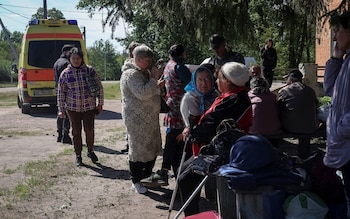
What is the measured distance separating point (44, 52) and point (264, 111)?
374 inches

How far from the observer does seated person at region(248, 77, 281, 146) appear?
6.12 m

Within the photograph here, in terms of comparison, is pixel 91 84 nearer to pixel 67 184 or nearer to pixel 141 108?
pixel 67 184

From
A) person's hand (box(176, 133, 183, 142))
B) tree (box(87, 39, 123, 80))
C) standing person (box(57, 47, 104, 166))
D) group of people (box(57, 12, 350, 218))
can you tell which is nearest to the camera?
group of people (box(57, 12, 350, 218))

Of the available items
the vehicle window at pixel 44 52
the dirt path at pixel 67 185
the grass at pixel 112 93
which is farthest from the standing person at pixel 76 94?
the grass at pixel 112 93

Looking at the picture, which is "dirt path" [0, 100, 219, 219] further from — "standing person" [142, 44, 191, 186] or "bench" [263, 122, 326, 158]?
"bench" [263, 122, 326, 158]

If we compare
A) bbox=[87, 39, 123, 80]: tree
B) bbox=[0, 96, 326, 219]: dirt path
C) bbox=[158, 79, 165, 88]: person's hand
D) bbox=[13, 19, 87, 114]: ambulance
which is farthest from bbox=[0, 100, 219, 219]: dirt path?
bbox=[87, 39, 123, 80]: tree

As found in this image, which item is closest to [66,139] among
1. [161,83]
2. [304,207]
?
[161,83]

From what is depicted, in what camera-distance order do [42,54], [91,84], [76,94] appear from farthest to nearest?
[42,54]
[91,84]
[76,94]

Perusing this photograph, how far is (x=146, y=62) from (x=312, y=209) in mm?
2685

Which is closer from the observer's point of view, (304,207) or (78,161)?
(304,207)

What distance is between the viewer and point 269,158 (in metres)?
2.94

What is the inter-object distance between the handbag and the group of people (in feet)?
0.19

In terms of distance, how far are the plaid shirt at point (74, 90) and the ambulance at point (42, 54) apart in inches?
278

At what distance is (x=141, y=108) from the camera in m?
5.54
